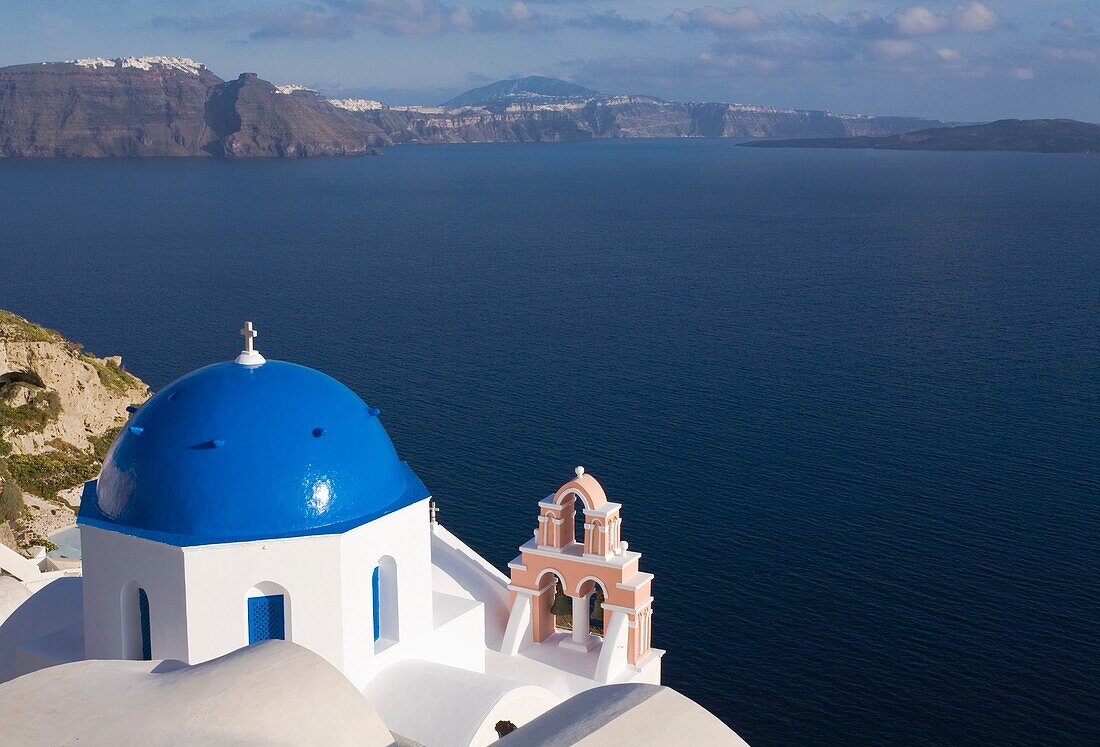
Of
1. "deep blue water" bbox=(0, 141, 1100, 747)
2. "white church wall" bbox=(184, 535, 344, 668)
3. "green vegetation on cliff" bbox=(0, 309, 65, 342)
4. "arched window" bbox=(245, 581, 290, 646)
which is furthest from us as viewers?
"green vegetation on cliff" bbox=(0, 309, 65, 342)

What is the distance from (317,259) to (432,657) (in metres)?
78.1

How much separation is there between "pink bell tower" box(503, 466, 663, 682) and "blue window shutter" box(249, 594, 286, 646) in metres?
5.64

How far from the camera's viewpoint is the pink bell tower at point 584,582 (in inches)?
783

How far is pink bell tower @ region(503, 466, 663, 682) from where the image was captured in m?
Result: 19.9

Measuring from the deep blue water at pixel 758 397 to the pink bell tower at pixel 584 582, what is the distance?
9708mm

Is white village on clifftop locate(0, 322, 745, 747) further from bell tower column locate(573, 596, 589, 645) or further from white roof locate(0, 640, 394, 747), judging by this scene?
bell tower column locate(573, 596, 589, 645)

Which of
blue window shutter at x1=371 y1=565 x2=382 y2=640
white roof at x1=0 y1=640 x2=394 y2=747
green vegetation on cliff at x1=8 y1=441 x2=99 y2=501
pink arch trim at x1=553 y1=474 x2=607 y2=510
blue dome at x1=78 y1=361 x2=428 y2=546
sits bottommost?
green vegetation on cliff at x1=8 y1=441 x2=99 y2=501

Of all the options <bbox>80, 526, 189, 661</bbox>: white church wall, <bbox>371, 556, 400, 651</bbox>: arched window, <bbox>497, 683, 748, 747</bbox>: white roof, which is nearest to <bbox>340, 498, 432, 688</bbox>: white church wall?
<bbox>371, 556, 400, 651</bbox>: arched window

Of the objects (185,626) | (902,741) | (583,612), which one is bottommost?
(902,741)

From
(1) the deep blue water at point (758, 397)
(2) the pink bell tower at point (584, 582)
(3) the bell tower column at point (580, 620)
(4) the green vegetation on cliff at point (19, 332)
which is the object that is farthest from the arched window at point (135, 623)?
(4) the green vegetation on cliff at point (19, 332)

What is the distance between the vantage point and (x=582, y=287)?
7812 cm

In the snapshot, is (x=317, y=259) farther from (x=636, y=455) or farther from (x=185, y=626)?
(x=185, y=626)

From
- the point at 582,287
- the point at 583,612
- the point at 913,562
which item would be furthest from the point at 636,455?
the point at 582,287

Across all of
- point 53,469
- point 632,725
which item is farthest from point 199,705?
point 53,469
